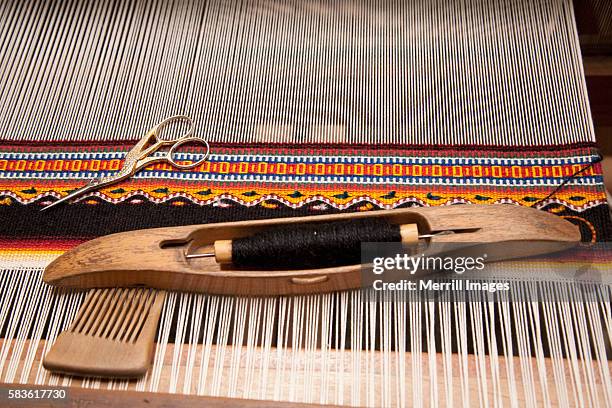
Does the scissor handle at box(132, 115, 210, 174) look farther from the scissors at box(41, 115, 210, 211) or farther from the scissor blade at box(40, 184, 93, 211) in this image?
the scissor blade at box(40, 184, 93, 211)

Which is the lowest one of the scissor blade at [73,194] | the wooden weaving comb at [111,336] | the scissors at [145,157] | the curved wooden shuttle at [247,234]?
the wooden weaving comb at [111,336]

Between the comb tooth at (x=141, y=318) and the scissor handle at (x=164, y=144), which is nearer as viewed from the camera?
the comb tooth at (x=141, y=318)

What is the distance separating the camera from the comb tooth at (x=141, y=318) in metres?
0.95

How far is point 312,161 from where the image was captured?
3.81 feet

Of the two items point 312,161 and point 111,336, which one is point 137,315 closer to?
point 111,336

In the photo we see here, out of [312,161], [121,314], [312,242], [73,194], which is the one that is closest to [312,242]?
[312,242]

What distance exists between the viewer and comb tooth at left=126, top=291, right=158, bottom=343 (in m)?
0.95

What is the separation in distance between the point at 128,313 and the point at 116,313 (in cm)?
2

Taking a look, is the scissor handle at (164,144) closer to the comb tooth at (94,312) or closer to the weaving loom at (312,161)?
the weaving loom at (312,161)

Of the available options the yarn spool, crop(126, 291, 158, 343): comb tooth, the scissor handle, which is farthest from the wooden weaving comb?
the scissor handle

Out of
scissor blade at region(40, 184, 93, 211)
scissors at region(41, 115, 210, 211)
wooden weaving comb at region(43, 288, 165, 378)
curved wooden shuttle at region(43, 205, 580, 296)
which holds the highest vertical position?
scissors at region(41, 115, 210, 211)

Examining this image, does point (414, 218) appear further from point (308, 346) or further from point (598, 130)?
point (598, 130)

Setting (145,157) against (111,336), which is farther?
(145,157)

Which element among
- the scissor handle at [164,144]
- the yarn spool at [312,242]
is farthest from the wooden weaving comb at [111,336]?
the scissor handle at [164,144]
